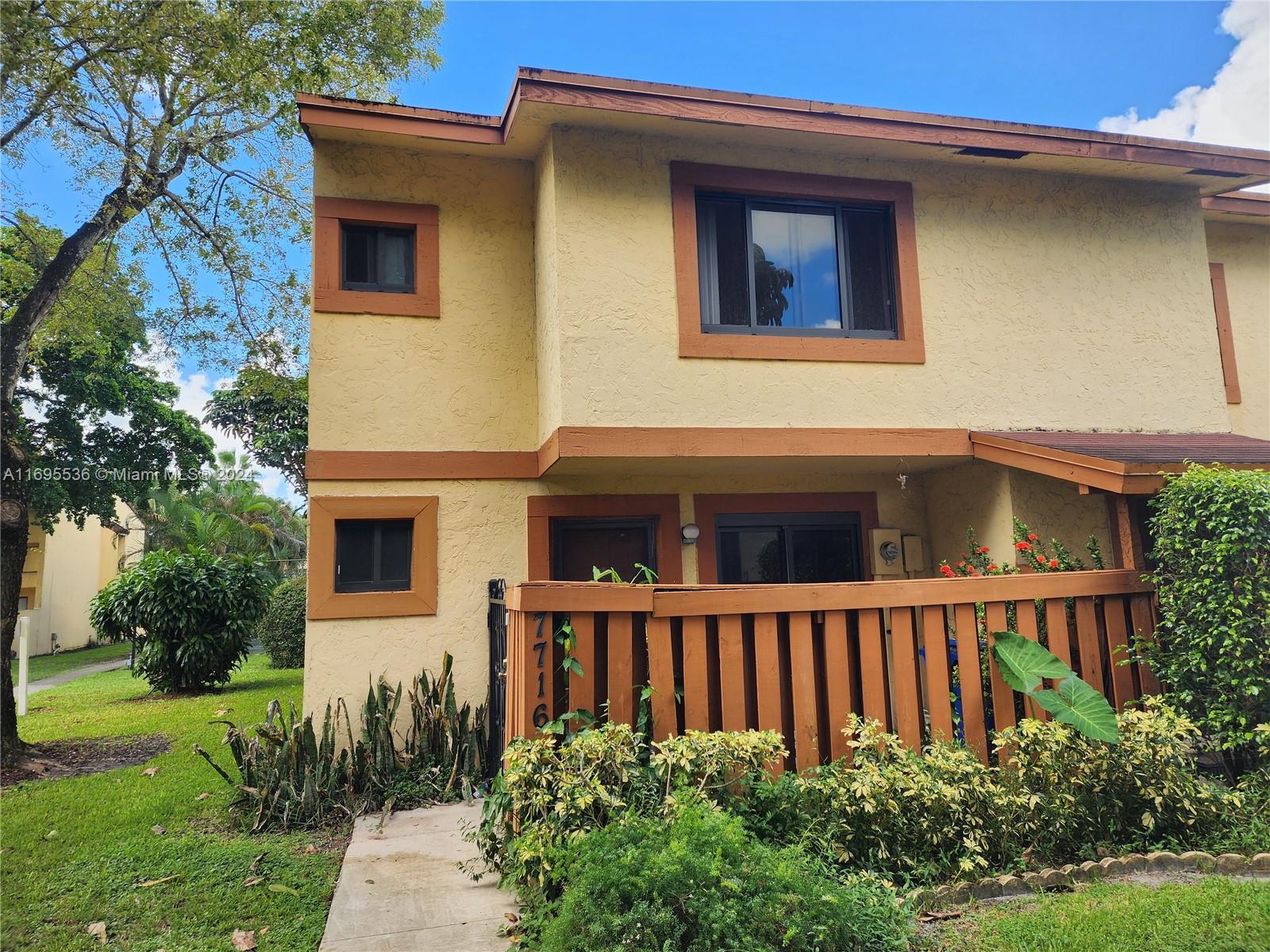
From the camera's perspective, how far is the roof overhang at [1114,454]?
5.16 metres

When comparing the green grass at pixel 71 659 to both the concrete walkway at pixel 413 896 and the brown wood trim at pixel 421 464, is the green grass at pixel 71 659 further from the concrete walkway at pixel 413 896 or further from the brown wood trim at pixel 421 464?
the concrete walkway at pixel 413 896

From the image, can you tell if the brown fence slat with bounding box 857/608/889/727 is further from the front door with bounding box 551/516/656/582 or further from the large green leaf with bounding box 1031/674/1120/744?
the front door with bounding box 551/516/656/582

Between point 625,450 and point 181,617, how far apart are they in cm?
928

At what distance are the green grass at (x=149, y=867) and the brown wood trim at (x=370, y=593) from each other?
1.78 meters

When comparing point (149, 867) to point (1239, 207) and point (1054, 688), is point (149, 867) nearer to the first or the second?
point (1054, 688)

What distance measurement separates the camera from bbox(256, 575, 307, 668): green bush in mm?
15594

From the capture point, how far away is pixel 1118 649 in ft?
15.5

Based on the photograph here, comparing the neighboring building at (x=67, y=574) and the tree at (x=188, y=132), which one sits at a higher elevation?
the tree at (x=188, y=132)

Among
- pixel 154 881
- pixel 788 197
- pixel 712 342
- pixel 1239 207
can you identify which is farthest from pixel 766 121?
pixel 154 881

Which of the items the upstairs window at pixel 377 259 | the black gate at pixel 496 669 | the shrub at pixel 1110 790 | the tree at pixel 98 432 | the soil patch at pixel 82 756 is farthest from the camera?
the tree at pixel 98 432

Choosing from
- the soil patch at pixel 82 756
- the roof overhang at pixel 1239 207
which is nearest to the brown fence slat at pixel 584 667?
the soil patch at pixel 82 756

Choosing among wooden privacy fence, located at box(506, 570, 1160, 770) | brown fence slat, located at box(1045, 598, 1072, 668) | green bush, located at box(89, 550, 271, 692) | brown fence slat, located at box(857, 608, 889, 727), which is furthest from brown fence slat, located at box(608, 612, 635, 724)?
green bush, located at box(89, 550, 271, 692)

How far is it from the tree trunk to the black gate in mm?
4658

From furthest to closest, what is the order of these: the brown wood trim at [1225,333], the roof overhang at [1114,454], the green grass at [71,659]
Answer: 1. the green grass at [71,659]
2. the brown wood trim at [1225,333]
3. the roof overhang at [1114,454]
